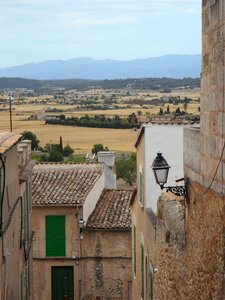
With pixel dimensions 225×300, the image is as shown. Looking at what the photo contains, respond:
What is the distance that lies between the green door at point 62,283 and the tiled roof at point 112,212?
1921 mm

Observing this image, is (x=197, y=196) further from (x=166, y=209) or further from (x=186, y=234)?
(x=166, y=209)

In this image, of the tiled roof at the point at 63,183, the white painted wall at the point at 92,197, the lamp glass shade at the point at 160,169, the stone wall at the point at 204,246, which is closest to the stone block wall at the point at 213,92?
the stone wall at the point at 204,246

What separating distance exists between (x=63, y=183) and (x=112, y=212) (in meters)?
2.08

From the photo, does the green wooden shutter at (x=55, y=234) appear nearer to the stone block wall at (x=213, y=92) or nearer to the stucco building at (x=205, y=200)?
the stucco building at (x=205, y=200)

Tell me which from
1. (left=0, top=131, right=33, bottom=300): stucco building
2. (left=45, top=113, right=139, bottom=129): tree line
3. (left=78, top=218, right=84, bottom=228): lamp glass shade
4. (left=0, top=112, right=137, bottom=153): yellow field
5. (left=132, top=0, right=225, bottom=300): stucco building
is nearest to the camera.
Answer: (left=132, top=0, right=225, bottom=300): stucco building

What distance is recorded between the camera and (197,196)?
317 inches

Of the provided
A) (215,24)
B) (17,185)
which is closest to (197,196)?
(215,24)

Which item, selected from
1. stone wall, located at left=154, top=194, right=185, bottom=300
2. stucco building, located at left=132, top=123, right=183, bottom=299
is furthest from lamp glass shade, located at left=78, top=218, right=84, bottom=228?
stone wall, located at left=154, top=194, right=185, bottom=300

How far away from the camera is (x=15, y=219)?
16.7 meters

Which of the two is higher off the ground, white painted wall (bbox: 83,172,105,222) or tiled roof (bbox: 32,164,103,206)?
tiled roof (bbox: 32,164,103,206)

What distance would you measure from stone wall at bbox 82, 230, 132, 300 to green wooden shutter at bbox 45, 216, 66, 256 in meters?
0.79

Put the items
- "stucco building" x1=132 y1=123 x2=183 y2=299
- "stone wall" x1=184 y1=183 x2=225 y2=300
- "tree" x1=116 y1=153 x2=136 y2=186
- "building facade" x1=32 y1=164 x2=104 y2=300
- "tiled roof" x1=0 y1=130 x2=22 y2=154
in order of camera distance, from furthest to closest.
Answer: "tree" x1=116 y1=153 x2=136 y2=186 < "building facade" x1=32 y1=164 x2=104 y2=300 < "stucco building" x1=132 y1=123 x2=183 y2=299 < "tiled roof" x1=0 y1=130 x2=22 y2=154 < "stone wall" x1=184 y1=183 x2=225 y2=300

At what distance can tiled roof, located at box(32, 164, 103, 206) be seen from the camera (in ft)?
86.0

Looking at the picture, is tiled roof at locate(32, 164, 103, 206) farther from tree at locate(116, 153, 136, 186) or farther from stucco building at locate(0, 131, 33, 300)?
tree at locate(116, 153, 136, 186)
